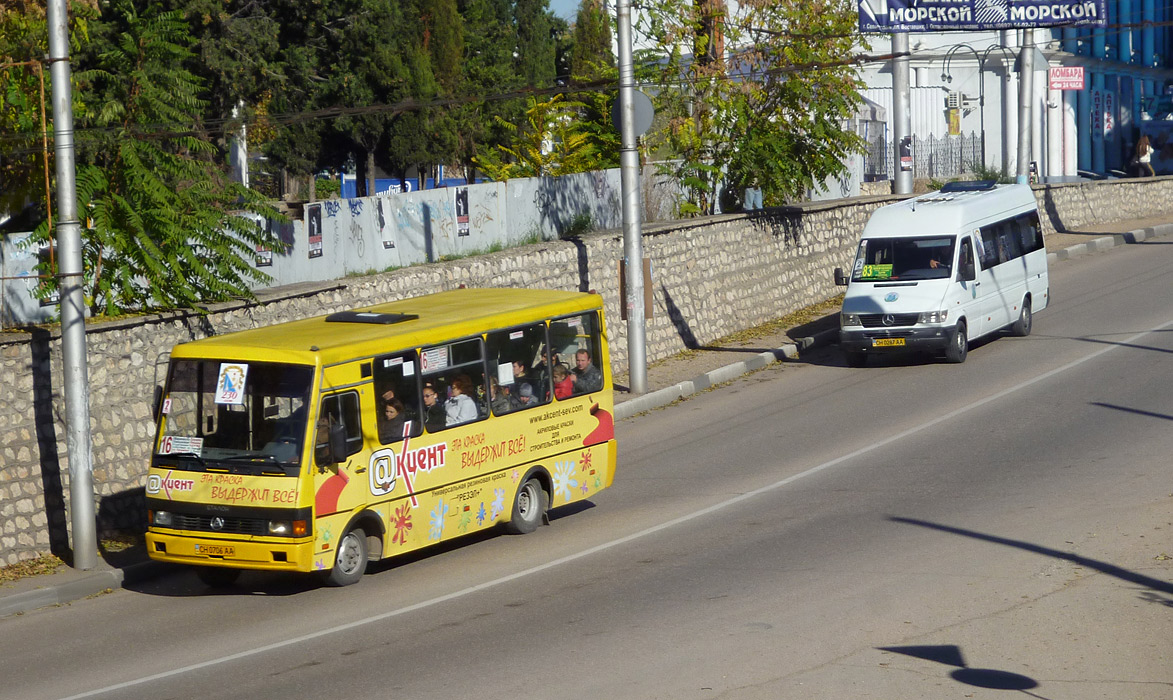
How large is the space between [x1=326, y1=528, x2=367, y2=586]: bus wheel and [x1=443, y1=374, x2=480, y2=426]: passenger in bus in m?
1.44

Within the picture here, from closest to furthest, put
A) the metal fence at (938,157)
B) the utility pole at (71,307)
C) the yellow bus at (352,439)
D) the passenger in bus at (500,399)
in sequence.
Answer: the yellow bus at (352,439) < the utility pole at (71,307) < the passenger in bus at (500,399) < the metal fence at (938,157)

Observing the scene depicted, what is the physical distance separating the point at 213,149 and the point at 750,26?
14.0 m

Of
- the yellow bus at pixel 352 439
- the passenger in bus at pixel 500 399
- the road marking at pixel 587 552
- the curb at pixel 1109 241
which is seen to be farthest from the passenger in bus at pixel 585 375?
the curb at pixel 1109 241

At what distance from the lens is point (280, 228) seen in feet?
59.3

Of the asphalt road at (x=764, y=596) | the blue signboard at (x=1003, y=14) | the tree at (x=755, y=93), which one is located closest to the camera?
the asphalt road at (x=764, y=596)

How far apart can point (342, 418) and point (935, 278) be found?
42.1 ft

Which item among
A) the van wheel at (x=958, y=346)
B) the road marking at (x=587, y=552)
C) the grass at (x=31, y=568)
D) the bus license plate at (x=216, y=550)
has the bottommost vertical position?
the grass at (x=31, y=568)

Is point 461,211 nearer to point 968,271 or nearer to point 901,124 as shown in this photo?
point 968,271

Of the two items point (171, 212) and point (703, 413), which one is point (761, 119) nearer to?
point (703, 413)

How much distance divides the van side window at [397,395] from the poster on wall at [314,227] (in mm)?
6530

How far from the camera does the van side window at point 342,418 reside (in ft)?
37.6

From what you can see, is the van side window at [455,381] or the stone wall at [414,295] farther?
the stone wall at [414,295]

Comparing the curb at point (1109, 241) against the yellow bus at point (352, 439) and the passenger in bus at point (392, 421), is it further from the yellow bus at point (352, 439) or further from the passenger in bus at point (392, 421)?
the passenger in bus at point (392, 421)

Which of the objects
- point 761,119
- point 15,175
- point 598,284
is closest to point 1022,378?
point 598,284
